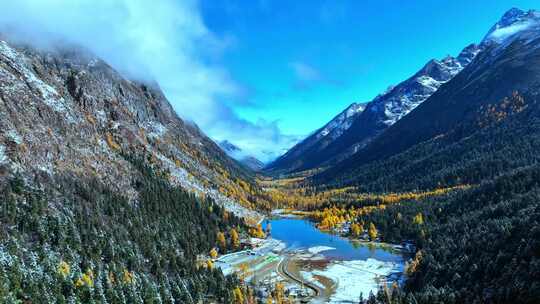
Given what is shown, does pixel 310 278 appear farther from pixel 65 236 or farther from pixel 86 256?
pixel 65 236

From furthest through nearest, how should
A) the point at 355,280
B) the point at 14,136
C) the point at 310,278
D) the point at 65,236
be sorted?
the point at 310,278 < the point at 355,280 < the point at 14,136 < the point at 65,236

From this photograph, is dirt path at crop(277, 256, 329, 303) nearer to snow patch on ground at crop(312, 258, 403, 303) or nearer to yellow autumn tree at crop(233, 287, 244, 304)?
snow patch on ground at crop(312, 258, 403, 303)

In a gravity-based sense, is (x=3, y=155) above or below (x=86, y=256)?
above

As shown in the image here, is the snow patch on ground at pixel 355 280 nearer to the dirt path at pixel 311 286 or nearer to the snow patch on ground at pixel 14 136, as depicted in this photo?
the dirt path at pixel 311 286

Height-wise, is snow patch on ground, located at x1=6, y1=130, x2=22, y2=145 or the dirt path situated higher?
snow patch on ground, located at x1=6, y1=130, x2=22, y2=145

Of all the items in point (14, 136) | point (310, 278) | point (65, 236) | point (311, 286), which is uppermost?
point (14, 136)

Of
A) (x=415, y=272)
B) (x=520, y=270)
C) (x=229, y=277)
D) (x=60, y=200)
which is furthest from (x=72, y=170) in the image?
(x=520, y=270)

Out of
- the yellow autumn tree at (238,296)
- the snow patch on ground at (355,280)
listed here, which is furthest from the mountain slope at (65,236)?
the snow patch on ground at (355,280)

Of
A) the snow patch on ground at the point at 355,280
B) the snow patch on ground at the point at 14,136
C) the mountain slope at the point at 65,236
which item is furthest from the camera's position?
the snow patch on ground at the point at 14,136

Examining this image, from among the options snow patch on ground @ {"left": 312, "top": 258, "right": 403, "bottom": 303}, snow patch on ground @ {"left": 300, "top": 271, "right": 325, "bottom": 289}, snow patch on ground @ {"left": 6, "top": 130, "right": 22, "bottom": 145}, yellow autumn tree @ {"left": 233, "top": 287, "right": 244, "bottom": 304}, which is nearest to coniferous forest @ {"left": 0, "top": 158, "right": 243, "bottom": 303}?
yellow autumn tree @ {"left": 233, "top": 287, "right": 244, "bottom": 304}

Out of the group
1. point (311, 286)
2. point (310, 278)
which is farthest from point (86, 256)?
point (310, 278)

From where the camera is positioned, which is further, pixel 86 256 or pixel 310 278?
pixel 310 278

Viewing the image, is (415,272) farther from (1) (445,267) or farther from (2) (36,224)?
(2) (36,224)
